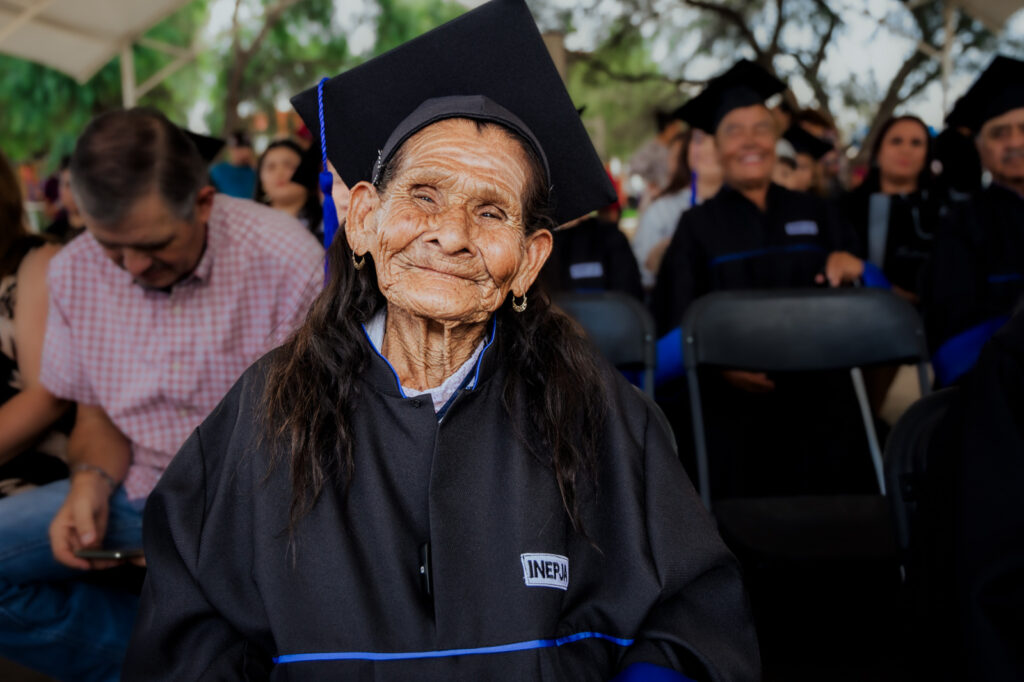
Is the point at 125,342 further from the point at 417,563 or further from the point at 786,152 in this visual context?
the point at 786,152

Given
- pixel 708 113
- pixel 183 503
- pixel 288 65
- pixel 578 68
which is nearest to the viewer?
pixel 183 503

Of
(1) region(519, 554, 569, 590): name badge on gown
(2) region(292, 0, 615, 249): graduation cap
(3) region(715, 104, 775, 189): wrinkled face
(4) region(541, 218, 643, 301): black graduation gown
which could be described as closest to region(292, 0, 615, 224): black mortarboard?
(2) region(292, 0, 615, 249): graduation cap

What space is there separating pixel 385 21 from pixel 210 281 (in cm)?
1990

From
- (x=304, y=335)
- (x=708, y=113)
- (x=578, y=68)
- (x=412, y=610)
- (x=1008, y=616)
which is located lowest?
(x=1008, y=616)

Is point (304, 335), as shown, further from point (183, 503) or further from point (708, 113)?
point (708, 113)

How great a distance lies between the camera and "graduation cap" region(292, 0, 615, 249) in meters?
1.66

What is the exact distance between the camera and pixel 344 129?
1770 millimetres

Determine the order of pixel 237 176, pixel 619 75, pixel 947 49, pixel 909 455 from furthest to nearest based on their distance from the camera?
pixel 619 75 < pixel 947 49 < pixel 237 176 < pixel 909 455

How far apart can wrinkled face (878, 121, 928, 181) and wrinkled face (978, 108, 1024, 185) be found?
1883 millimetres

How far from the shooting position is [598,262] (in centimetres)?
539

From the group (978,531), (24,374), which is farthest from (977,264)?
(24,374)

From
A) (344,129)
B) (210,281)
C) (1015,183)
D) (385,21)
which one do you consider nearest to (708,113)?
(1015,183)

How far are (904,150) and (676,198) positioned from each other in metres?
1.69

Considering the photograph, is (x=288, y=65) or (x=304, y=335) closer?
(x=304, y=335)
